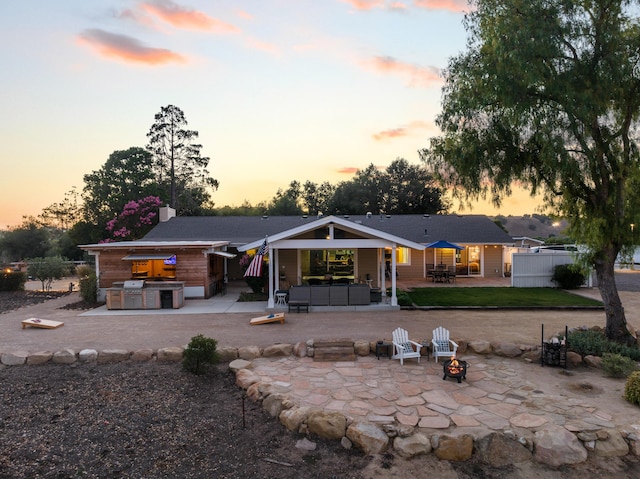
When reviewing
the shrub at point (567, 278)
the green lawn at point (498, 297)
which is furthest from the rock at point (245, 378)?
the shrub at point (567, 278)

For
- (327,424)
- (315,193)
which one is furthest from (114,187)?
(327,424)

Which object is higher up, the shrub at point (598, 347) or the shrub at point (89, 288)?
the shrub at point (89, 288)

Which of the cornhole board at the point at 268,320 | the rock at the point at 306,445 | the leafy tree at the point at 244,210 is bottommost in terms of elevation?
the rock at the point at 306,445

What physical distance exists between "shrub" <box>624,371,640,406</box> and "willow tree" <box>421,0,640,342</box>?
341 centimetres

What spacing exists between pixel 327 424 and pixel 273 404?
3.62 ft

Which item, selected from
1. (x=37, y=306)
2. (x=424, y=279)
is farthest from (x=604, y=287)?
(x=37, y=306)

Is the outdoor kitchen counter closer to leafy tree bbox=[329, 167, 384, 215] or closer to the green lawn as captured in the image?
the green lawn

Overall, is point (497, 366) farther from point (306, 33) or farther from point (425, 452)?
point (306, 33)

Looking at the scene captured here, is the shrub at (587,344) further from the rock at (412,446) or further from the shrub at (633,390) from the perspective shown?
the rock at (412,446)

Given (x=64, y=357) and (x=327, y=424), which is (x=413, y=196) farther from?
(x=327, y=424)

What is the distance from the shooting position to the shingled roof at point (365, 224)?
2100 cm

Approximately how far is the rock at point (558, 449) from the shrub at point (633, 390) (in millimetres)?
1959

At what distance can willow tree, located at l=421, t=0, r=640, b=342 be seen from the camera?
25.9 ft

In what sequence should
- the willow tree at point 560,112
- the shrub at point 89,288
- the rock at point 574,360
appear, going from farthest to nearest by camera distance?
the shrub at point 89,288, the willow tree at point 560,112, the rock at point 574,360
